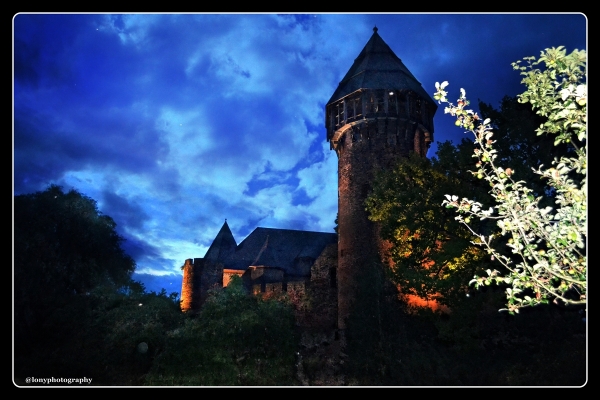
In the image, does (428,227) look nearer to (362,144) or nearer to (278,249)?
(362,144)

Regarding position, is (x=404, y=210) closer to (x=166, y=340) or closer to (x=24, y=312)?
(x=166, y=340)

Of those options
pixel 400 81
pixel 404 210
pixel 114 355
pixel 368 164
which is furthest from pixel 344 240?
pixel 114 355

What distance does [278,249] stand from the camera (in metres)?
41.4

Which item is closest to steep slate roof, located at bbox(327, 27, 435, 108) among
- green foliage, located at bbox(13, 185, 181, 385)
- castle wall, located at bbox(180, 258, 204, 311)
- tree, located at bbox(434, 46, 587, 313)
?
→ green foliage, located at bbox(13, 185, 181, 385)

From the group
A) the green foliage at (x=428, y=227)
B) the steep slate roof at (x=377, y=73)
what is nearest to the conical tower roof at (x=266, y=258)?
the steep slate roof at (x=377, y=73)

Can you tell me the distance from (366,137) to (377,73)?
464cm

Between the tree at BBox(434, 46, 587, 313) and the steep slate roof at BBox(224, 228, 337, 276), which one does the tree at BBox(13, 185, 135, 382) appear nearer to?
the steep slate roof at BBox(224, 228, 337, 276)

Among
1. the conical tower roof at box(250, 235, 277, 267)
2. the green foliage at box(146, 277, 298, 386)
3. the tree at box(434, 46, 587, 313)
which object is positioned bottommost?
the green foliage at box(146, 277, 298, 386)

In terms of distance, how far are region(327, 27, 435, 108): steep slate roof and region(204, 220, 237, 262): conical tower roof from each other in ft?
56.1

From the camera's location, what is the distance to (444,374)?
2077 cm

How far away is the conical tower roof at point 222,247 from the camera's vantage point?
1693 inches

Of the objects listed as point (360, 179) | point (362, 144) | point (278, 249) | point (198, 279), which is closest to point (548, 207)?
point (360, 179)

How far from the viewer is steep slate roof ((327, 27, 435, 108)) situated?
31288 millimetres

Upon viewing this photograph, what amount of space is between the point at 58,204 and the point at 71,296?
6330 mm
